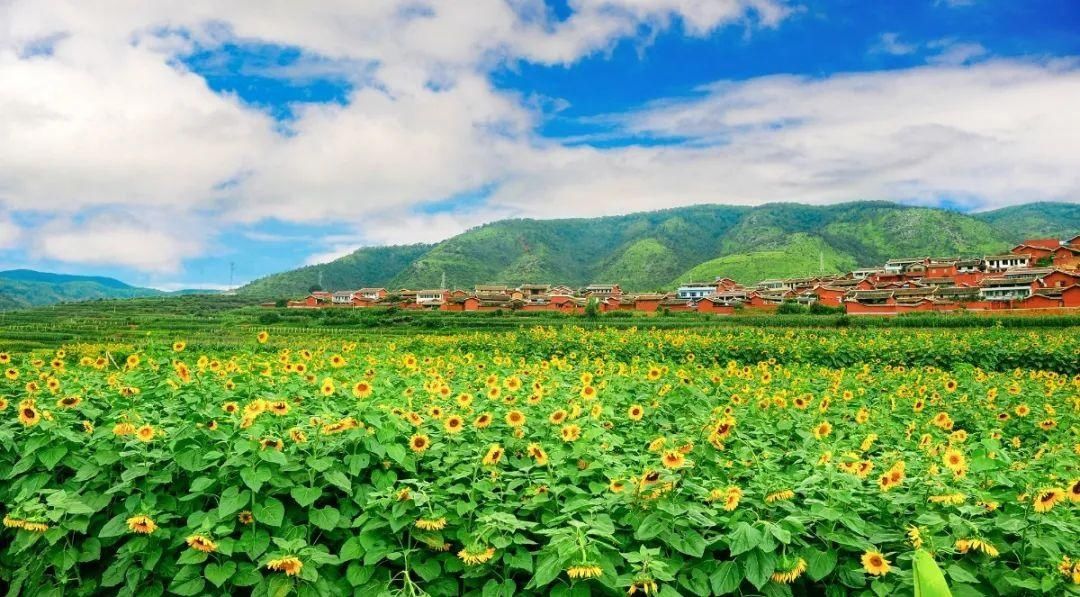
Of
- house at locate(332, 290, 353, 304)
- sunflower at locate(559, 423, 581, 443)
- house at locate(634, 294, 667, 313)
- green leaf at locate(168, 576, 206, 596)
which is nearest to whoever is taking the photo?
green leaf at locate(168, 576, 206, 596)

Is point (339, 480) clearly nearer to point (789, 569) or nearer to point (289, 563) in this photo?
point (289, 563)

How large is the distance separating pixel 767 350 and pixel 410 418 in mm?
18235

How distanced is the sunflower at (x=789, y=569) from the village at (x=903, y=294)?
50.0 metres

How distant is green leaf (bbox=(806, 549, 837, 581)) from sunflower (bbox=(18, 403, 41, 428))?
15.2ft

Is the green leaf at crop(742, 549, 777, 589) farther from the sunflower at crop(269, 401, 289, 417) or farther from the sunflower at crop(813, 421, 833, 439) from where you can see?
the sunflower at crop(269, 401, 289, 417)

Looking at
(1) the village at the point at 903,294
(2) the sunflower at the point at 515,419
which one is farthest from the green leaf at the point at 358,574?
(1) the village at the point at 903,294

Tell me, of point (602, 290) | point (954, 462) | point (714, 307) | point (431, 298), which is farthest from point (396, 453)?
point (602, 290)

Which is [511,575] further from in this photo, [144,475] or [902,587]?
[144,475]

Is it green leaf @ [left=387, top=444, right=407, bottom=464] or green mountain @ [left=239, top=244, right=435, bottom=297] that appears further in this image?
green mountain @ [left=239, top=244, right=435, bottom=297]

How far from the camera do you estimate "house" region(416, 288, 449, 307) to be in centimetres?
7297

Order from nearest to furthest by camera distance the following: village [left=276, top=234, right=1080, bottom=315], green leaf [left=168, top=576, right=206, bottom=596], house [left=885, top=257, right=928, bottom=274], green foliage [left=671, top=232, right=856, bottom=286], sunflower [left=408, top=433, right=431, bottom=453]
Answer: green leaf [left=168, top=576, right=206, bottom=596] → sunflower [left=408, top=433, right=431, bottom=453] → village [left=276, top=234, right=1080, bottom=315] → house [left=885, top=257, right=928, bottom=274] → green foliage [left=671, top=232, right=856, bottom=286]

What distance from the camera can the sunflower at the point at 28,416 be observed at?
4043 mm

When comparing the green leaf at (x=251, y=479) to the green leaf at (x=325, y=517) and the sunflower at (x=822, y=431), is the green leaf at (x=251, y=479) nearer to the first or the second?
the green leaf at (x=325, y=517)

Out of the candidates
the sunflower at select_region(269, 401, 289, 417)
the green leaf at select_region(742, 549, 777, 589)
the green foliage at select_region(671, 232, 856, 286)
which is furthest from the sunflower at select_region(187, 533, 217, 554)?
the green foliage at select_region(671, 232, 856, 286)
